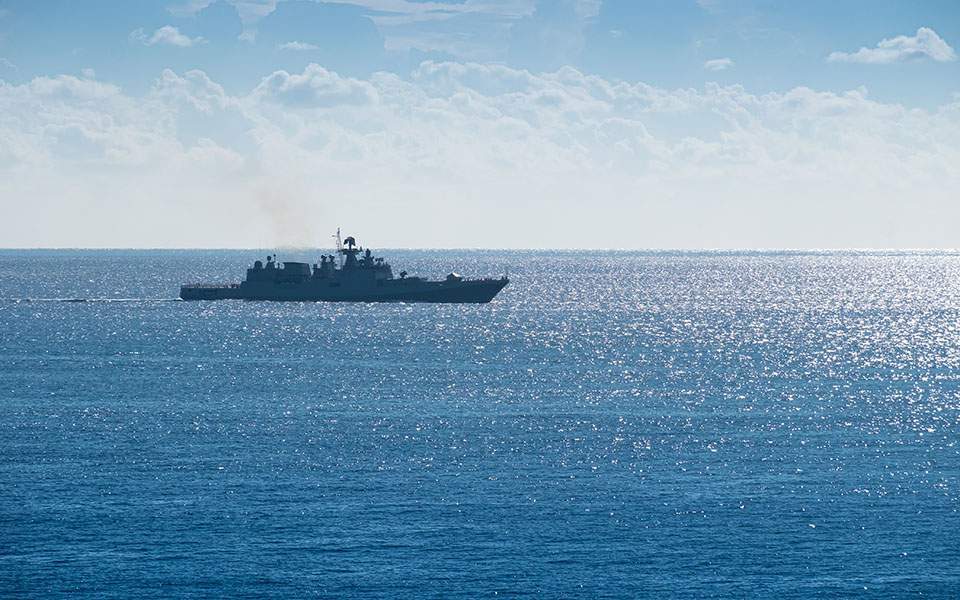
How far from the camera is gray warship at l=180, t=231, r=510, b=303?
181 metres

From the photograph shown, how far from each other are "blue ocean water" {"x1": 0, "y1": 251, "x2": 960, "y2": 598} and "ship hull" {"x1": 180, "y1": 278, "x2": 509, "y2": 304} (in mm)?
61346

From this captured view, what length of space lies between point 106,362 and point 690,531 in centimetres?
6870

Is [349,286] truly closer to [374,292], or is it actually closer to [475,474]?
[374,292]

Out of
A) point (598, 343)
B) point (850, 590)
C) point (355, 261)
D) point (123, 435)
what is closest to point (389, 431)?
point (123, 435)

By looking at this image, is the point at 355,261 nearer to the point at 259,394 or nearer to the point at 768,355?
the point at 768,355

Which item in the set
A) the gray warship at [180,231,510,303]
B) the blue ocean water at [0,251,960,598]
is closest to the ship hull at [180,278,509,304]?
the gray warship at [180,231,510,303]

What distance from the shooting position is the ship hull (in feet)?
597

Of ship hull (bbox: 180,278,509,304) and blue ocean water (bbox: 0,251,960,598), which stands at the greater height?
ship hull (bbox: 180,278,509,304)

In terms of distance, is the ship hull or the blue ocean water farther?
the ship hull

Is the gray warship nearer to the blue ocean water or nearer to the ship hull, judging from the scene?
the ship hull

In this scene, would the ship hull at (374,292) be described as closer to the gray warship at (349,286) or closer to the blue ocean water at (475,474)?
the gray warship at (349,286)

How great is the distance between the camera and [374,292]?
182m

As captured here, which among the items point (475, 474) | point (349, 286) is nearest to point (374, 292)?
point (349, 286)

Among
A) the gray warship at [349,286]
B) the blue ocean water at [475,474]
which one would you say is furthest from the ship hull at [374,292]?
the blue ocean water at [475,474]
